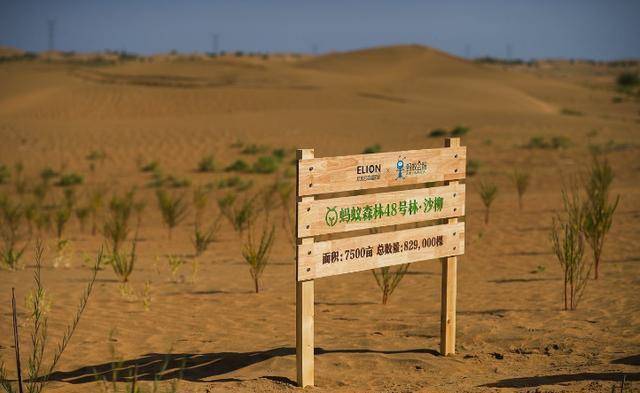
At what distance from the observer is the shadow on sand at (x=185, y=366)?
5.46 meters

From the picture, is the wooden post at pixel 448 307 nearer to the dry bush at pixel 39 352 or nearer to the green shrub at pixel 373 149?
the dry bush at pixel 39 352

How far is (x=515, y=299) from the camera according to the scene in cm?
752

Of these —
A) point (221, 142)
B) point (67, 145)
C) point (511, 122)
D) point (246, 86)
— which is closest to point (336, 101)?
point (246, 86)

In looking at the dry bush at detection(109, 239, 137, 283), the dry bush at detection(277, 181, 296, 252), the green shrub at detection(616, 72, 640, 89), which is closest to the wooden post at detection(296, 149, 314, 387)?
the dry bush at detection(109, 239, 137, 283)

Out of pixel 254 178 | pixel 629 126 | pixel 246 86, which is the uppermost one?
pixel 246 86

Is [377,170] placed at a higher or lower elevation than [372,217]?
higher

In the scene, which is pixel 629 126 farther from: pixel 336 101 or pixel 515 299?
pixel 515 299

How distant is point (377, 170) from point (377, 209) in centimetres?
27

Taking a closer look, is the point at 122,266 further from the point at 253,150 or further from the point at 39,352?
the point at 253,150

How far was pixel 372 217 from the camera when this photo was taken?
17.7ft

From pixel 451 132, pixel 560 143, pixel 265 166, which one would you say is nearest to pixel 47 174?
pixel 265 166

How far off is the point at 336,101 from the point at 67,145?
539 inches

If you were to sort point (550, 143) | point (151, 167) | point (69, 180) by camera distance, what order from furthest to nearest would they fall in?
point (550, 143)
point (151, 167)
point (69, 180)

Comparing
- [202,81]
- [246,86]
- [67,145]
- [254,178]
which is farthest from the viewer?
[202,81]
